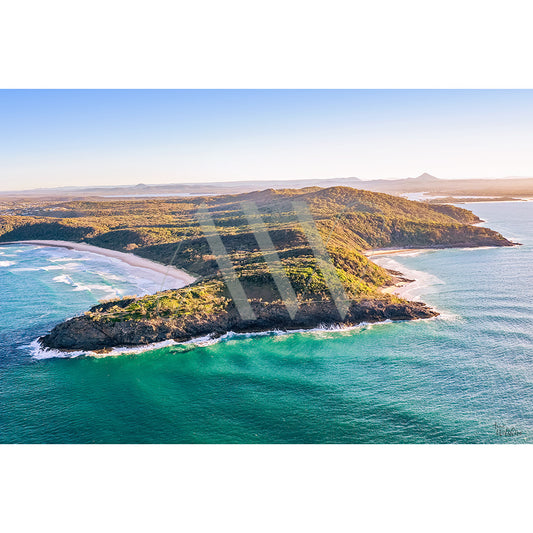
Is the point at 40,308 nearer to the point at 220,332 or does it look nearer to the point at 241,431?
the point at 220,332

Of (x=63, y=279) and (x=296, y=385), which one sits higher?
(x=63, y=279)

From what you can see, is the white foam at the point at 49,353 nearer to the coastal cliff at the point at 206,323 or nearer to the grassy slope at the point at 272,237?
the coastal cliff at the point at 206,323

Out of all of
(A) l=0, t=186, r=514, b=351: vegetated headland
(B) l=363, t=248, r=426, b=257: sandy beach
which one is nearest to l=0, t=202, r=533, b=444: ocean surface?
(A) l=0, t=186, r=514, b=351: vegetated headland

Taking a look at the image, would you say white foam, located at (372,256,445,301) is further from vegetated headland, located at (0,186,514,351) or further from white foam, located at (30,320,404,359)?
white foam, located at (30,320,404,359)

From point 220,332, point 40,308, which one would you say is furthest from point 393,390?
point 40,308

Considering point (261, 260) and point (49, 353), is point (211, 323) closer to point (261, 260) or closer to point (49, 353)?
point (49, 353)

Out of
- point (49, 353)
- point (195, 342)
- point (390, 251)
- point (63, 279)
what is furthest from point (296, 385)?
point (390, 251)

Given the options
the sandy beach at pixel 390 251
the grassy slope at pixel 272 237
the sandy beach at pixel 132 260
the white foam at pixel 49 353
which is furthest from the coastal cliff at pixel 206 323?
the sandy beach at pixel 390 251
